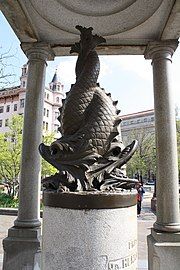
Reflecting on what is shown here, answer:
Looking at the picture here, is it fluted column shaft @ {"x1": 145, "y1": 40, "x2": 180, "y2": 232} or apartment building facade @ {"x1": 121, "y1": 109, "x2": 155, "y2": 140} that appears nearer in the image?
fluted column shaft @ {"x1": 145, "y1": 40, "x2": 180, "y2": 232}

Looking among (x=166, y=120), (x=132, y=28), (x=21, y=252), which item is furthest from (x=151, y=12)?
(x=21, y=252)

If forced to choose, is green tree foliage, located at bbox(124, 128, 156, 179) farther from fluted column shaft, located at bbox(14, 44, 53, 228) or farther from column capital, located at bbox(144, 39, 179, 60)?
fluted column shaft, located at bbox(14, 44, 53, 228)

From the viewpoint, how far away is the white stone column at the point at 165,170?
15.4 feet

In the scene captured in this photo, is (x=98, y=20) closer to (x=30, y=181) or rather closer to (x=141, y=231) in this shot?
(x=30, y=181)

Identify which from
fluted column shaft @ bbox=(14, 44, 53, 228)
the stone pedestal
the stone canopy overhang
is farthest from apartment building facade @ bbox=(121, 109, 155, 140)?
the stone pedestal

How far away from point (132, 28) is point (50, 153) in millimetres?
3913

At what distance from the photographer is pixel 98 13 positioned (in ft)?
18.4

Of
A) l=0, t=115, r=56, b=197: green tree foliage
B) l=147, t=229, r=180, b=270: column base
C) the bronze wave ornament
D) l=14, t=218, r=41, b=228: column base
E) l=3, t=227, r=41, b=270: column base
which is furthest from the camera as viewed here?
l=0, t=115, r=56, b=197: green tree foliage

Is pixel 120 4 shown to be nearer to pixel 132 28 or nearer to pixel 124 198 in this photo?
pixel 132 28

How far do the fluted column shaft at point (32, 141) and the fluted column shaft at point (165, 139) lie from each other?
241cm

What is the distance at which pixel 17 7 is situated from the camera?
4.90m

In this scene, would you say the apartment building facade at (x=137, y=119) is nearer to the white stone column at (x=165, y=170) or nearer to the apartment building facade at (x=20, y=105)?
the apartment building facade at (x=20, y=105)

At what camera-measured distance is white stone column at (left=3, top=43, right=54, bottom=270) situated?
4941mm

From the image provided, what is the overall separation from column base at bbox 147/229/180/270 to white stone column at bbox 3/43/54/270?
2125mm
